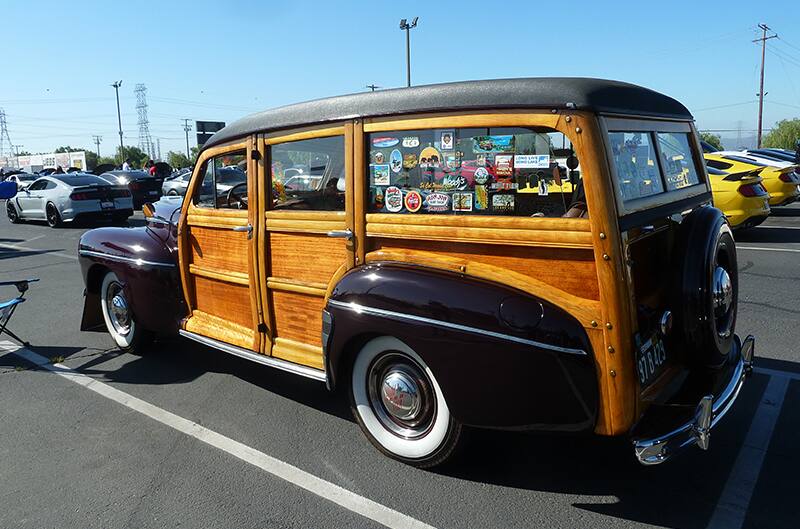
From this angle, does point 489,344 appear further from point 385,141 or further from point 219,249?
point 219,249

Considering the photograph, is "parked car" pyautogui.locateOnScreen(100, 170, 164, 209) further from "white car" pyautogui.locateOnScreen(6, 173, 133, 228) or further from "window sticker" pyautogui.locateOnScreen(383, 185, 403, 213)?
"window sticker" pyautogui.locateOnScreen(383, 185, 403, 213)

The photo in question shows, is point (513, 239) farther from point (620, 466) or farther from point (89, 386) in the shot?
point (89, 386)

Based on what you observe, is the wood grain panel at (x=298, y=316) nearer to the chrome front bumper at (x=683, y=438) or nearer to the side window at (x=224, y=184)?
the side window at (x=224, y=184)

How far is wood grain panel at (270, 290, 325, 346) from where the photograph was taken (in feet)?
11.7

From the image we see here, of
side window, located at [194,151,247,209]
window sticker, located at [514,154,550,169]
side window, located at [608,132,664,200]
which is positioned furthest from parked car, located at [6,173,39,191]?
side window, located at [608,132,664,200]

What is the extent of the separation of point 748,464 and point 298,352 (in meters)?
2.52

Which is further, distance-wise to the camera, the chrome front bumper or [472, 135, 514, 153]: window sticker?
[472, 135, 514, 153]: window sticker

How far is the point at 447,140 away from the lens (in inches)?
118

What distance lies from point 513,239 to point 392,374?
978 millimetres

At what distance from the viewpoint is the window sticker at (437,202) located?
304 centimetres

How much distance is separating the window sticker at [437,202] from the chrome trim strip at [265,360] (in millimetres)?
1113

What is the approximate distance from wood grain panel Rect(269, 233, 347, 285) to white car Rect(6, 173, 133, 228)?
43.9 ft

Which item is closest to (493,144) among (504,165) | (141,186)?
(504,165)

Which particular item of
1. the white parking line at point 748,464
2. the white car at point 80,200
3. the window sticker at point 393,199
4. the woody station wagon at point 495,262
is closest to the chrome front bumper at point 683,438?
the woody station wagon at point 495,262
